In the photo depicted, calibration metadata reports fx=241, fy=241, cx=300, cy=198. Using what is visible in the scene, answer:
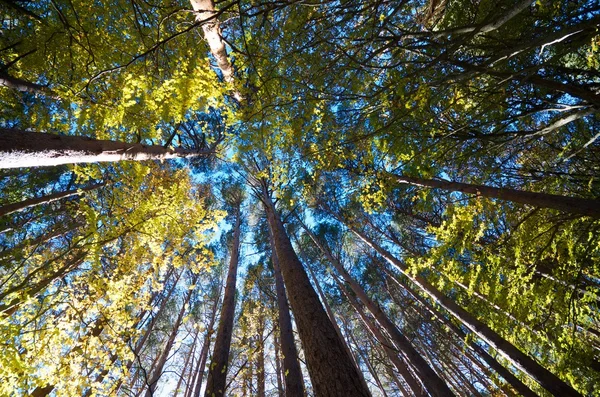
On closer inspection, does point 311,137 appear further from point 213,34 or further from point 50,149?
point 50,149

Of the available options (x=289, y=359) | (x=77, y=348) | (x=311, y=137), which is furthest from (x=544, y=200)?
(x=77, y=348)

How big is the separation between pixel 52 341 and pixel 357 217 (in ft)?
39.0

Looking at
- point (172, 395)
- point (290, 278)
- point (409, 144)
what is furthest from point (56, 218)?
point (172, 395)

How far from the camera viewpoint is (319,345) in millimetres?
2799

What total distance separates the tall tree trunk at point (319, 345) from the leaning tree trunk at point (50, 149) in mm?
3246

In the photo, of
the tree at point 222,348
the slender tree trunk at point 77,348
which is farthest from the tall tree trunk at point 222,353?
the slender tree trunk at point 77,348

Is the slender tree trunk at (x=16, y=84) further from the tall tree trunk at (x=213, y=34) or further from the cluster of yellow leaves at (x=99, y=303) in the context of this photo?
the tall tree trunk at (x=213, y=34)

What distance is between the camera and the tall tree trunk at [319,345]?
231 centimetres

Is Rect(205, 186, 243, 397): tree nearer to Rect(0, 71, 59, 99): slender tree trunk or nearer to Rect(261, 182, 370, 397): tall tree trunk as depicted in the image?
Rect(261, 182, 370, 397): tall tree trunk

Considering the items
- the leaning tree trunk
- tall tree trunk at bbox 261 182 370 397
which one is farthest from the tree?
the leaning tree trunk

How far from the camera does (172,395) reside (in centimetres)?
1620

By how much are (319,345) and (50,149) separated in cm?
351

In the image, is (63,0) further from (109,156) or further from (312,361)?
(312,361)

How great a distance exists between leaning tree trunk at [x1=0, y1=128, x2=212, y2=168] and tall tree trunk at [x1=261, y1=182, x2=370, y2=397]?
325 centimetres
